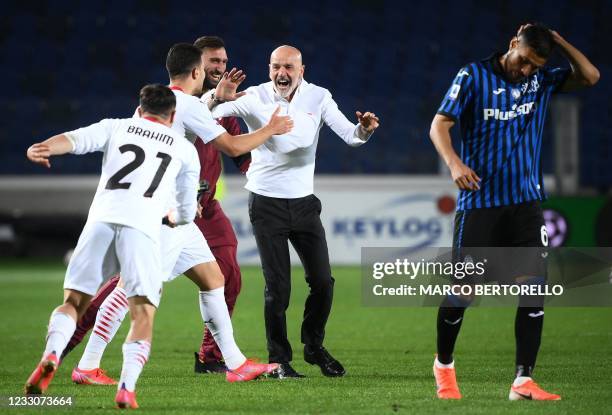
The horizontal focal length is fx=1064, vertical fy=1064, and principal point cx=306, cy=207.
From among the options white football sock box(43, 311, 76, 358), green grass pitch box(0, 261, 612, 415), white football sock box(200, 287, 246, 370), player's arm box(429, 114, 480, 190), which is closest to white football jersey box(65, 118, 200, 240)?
white football sock box(43, 311, 76, 358)

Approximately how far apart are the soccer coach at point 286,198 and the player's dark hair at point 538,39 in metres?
1.47

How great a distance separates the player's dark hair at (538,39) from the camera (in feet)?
18.4

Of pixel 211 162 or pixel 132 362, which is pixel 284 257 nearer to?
pixel 211 162

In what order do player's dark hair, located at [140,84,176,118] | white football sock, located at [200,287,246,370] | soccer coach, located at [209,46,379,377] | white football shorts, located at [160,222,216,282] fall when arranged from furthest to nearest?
soccer coach, located at [209,46,379,377] → white football sock, located at [200,287,246,370] → white football shorts, located at [160,222,216,282] → player's dark hair, located at [140,84,176,118]

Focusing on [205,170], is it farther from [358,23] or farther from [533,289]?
[358,23]

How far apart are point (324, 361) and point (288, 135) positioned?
148 centimetres

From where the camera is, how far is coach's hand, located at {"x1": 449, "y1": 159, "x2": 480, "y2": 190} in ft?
18.1

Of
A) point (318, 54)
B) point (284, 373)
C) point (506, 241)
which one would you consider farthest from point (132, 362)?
point (318, 54)

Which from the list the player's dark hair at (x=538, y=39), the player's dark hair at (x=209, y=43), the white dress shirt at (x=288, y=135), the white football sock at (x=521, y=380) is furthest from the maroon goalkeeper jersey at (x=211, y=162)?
the white football sock at (x=521, y=380)

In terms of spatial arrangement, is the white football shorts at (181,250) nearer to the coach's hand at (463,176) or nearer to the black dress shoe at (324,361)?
the black dress shoe at (324,361)

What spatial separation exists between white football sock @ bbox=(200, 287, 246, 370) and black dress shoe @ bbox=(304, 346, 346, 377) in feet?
1.89

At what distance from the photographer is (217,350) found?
7.14m

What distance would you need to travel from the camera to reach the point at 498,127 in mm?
5824

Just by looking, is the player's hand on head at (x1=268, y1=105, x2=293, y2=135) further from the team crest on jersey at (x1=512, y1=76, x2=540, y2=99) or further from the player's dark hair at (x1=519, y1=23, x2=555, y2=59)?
the player's dark hair at (x1=519, y1=23, x2=555, y2=59)
